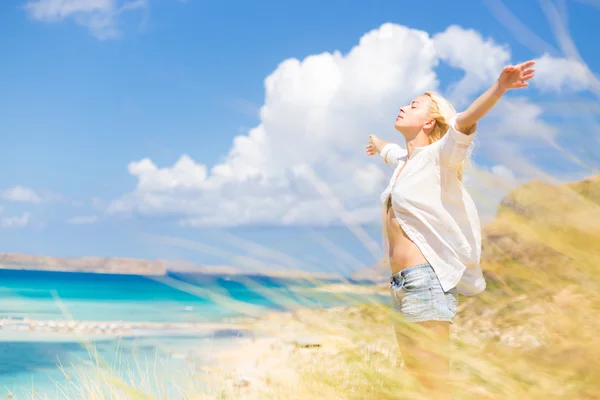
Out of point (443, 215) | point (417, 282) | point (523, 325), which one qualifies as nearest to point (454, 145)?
point (443, 215)

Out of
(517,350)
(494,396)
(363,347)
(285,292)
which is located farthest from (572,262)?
(285,292)

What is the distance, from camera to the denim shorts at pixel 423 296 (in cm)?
222

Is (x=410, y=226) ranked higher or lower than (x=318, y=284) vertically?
higher

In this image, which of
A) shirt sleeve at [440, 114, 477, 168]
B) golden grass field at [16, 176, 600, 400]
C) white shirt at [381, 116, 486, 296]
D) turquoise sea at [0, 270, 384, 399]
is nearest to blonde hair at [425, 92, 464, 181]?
white shirt at [381, 116, 486, 296]

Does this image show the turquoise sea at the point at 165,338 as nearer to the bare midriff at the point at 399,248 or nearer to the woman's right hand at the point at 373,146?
the bare midriff at the point at 399,248

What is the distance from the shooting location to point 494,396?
1176 mm

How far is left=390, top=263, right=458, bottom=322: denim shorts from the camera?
2217mm

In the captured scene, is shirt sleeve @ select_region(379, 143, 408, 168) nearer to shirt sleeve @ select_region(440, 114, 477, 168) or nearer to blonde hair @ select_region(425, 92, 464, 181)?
blonde hair @ select_region(425, 92, 464, 181)

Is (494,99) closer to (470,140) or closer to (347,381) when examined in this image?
(470,140)

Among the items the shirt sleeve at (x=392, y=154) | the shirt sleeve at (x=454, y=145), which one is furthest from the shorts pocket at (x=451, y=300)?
the shirt sleeve at (x=392, y=154)

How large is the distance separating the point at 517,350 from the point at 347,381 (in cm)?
55

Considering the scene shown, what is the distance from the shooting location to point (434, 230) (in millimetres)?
2330

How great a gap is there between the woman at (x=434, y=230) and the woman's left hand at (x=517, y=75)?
0.19m

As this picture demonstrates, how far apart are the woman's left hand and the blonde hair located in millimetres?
712
